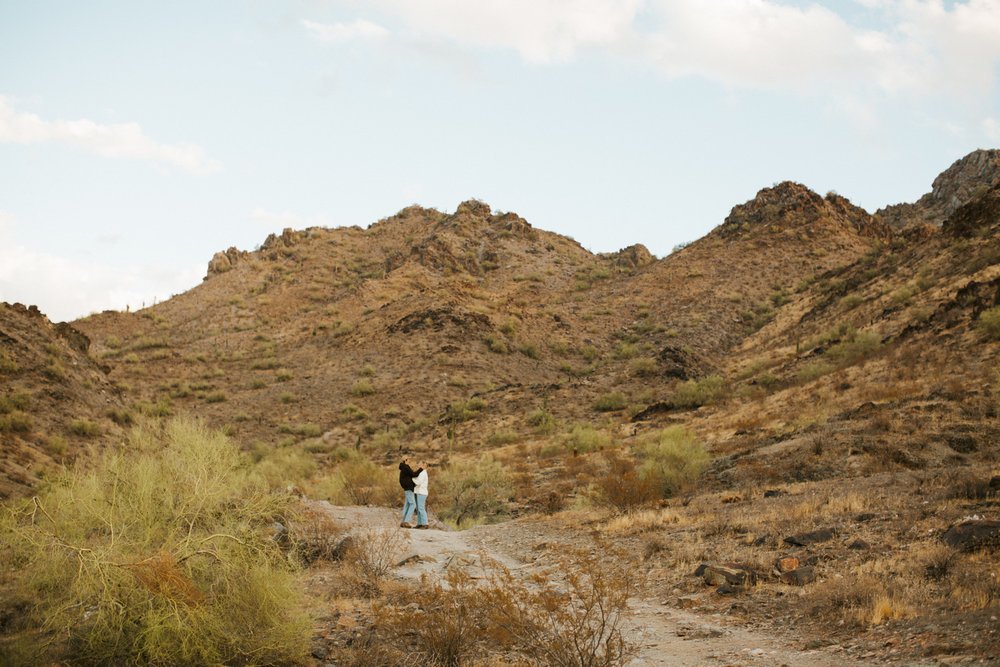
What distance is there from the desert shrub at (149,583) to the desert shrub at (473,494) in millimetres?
10278

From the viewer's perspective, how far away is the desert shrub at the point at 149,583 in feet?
19.7

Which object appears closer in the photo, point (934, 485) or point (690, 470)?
point (934, 485)

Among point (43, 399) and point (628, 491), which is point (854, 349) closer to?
point (628, 491)

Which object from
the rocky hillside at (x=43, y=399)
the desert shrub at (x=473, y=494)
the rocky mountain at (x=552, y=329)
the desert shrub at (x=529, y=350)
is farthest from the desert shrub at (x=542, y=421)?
the rocky hillside at (x=43, y=399)

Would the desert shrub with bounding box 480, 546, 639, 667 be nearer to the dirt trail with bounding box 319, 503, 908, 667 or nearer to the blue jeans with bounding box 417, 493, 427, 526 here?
the dirt trail with bounding box 319, 503, 908, 667

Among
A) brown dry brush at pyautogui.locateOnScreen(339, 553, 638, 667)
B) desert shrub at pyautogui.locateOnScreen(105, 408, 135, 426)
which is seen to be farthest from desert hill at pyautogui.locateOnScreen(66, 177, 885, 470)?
brown dry brush at pyautogui.locateOnScreen(339, 553, 638, 667)

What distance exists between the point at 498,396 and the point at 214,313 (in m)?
27.3

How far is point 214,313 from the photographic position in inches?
2140

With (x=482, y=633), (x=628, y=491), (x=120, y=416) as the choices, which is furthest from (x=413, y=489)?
(x=120, y=416)

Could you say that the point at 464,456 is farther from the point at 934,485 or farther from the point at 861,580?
the point at 861,580

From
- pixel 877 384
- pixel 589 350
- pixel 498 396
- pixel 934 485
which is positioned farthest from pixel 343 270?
pixel 934 485

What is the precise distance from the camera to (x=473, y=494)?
19469 mm

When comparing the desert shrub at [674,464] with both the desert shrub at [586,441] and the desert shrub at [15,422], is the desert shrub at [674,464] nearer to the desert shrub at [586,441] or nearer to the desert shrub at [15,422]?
the desert shrub at [586,441]

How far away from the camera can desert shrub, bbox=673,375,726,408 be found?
1187 inches
